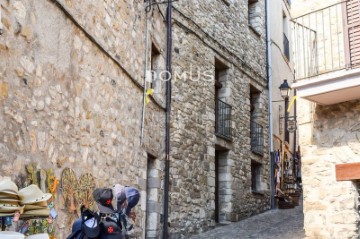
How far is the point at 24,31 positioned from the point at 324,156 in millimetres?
3657

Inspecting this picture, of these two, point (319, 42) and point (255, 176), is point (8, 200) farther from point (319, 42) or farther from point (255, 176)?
point (255, 176)

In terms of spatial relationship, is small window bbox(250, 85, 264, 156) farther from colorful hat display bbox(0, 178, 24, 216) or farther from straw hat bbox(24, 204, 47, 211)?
colorful hat display bbox(0, 178, 24, 216)

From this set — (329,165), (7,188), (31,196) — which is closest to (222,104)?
(329,165)

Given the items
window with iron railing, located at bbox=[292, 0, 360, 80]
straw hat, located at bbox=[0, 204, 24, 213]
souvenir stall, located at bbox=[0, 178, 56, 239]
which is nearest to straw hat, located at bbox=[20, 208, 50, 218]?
souvenir stall, located at bbox=[0, 178, 56, 239]

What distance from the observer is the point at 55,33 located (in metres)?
4.92

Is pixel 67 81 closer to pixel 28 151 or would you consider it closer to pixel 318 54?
pixel 28 151

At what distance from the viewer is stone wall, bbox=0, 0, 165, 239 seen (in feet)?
13.8

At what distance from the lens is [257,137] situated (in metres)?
12.1

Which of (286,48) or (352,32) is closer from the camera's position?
(352,32)

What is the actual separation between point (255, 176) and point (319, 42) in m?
6.22

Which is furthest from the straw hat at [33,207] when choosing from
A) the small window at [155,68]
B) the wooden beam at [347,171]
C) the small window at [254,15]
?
the small window at [254,15]

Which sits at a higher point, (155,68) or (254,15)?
(254,15)

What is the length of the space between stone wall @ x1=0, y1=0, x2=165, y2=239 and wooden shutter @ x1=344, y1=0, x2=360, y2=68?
286cm

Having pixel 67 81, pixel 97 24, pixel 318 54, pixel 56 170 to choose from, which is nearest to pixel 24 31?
pixel 67 81
